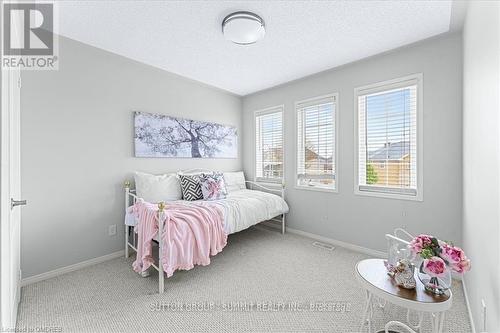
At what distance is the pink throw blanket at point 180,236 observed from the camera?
1979mm

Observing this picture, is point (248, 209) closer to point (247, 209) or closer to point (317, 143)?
point (247, 209)

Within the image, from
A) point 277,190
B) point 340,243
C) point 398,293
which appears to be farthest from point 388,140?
point 398,293

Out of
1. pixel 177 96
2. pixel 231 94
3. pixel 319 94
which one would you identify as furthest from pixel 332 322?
pixel 231 94

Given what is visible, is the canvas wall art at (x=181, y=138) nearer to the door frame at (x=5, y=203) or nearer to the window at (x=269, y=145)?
the window at (x=269, y=145)

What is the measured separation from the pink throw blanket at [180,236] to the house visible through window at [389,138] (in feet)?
6.39

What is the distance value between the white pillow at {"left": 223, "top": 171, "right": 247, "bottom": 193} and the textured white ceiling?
5.55 ft

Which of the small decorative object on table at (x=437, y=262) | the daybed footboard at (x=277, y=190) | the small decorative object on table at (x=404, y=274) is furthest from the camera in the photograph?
the daybed footboard at (x=277, y=190)

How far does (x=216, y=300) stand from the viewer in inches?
74.8

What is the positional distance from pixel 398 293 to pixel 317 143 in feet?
7.91

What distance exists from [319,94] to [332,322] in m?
2.73

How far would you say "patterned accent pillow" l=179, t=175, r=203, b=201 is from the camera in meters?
3.01

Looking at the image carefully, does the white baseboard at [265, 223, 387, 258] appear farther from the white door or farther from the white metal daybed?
the white door

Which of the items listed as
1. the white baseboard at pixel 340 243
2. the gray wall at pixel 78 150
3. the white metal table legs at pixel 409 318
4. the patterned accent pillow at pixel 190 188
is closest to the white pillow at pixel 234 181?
the patterned accent pillow at pixel 190 188

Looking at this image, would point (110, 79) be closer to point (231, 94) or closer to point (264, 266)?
point (231, 94)
